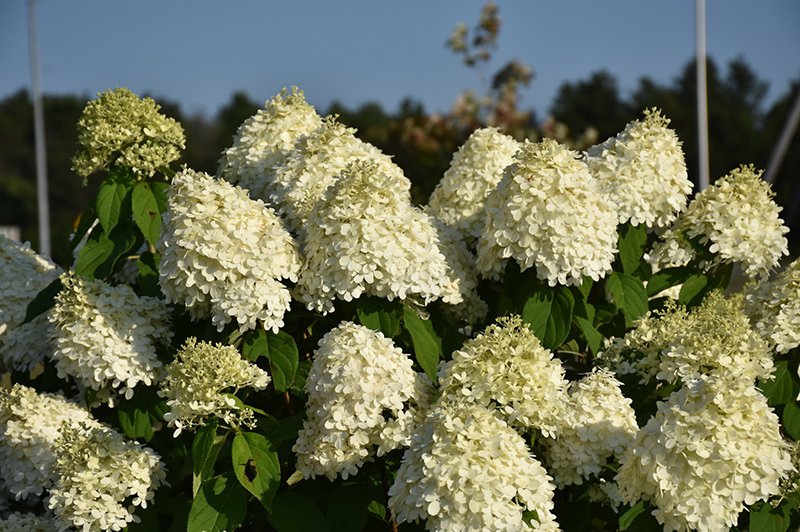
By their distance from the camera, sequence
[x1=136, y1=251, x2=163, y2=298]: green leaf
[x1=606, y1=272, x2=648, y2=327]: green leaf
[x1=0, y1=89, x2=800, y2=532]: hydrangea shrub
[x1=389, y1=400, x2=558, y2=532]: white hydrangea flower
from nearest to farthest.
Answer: [x1=389, y1=400, x2=558, y2=532]: white hydrangea flower, [x1=0, y1=89, x2=800, y2=532]: hydrangea shrub, [x1=606, y1=272, x2=648, y2=327]: green leaf, [x1=136, y1=251, x2=163, y2=298]: green leaf

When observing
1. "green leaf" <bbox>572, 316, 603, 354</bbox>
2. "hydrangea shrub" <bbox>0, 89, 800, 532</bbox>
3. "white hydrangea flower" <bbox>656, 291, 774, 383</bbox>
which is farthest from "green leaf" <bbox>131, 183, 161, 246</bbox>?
"white hydrangea flower" <bbox>656, 291, 774, 383</bbox>

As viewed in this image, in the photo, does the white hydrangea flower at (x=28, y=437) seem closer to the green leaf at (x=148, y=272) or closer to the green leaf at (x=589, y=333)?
the green leaf at (x=148, y=272)

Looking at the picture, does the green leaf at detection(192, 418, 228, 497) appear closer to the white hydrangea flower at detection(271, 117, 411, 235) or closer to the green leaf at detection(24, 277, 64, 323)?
the white hydrangea flower at detection(271, 117, 411, 235)

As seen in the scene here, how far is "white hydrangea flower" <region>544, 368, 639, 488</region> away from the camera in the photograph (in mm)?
2580

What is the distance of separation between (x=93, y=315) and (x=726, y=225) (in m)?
2.25

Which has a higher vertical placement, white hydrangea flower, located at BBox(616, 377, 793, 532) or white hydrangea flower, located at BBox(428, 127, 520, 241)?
white hydrangea flower, located at BBox(428, 127, 520, 241)

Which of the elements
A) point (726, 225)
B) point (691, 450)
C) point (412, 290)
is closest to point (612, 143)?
point (726, 225)

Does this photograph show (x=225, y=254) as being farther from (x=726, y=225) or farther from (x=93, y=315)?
(x=726, y=225)

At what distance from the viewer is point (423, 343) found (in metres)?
2.77

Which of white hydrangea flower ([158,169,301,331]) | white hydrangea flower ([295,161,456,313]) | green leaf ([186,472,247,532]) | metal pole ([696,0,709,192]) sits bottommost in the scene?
green leaf ([186,472,247,532])

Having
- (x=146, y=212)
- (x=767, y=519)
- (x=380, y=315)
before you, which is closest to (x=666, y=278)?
(x=767, y=519)

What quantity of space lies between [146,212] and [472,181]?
132 cm

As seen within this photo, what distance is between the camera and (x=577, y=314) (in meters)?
2.90

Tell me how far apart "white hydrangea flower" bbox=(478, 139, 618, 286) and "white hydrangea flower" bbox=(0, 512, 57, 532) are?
1995mm
